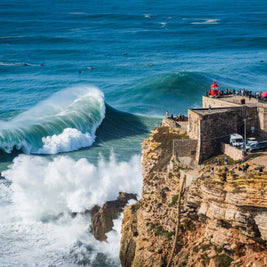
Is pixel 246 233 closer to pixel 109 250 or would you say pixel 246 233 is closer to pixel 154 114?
pixel 109 250

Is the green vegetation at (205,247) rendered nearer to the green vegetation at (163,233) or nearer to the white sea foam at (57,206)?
the green vegetation at (163,233)

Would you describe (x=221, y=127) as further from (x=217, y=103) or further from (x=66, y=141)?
(x=66, y=141)

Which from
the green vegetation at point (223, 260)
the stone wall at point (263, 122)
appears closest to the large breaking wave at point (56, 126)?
the stone wall at point (263, 122)

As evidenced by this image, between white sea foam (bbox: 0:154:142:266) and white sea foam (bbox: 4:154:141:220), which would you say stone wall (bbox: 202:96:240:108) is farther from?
white sea foam (bbox: 4:154:141:220)

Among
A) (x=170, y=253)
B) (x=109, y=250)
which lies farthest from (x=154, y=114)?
(x=170, y=253)

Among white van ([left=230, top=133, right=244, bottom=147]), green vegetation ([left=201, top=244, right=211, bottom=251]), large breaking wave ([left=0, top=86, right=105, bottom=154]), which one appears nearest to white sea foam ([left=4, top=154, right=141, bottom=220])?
large breaking wave ([left=0, top=86, right=105, bottom=154])
